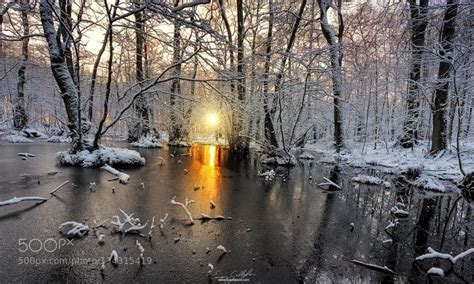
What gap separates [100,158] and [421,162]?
13.4m

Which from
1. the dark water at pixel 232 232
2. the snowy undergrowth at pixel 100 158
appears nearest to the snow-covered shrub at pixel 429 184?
the dark water at pixel 232 232

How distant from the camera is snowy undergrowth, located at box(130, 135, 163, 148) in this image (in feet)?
63.0

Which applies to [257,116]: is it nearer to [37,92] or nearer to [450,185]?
[450,185]

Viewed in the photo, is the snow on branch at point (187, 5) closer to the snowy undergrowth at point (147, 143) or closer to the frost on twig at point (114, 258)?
the frost on twig at point (114, 258)

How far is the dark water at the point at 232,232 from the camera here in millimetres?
3531

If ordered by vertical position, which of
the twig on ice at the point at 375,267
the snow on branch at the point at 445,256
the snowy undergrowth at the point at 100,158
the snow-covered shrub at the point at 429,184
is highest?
the snowy undergrowth at the point at 100,158

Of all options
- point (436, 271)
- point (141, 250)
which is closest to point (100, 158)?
point (141, 250)

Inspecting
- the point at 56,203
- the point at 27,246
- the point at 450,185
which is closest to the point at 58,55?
the point at 56,203

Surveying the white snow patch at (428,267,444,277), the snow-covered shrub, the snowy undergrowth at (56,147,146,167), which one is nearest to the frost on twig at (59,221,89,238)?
the white snow patch at (428,267,444,277)

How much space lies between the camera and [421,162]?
460 inches

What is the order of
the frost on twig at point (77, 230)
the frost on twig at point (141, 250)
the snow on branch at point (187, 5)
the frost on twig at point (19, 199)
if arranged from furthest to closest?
the frost on twig at point (19, 199), the snow on branch at point (187, 5), the frost on twig at point (77, 230), the frost on twig at point (141, 250)

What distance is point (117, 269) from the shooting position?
3459mm
